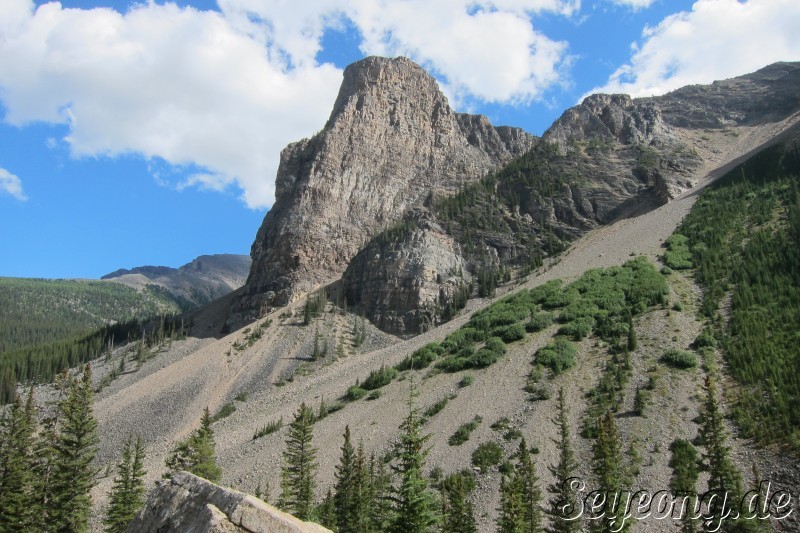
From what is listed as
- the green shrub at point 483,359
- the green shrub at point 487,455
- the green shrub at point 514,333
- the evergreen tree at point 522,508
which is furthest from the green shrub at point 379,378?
the evergreen tree at point 522,508

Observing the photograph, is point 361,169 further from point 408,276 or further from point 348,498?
point 348,498

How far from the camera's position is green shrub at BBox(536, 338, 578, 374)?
62938 millimetres

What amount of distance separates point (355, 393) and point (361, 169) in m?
83.8

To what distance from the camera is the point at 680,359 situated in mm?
57250

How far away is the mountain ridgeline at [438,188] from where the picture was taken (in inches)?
4749

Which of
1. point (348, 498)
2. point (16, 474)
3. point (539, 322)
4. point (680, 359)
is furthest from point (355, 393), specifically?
point (16, 474)

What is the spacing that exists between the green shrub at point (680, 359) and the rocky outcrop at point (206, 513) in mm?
54744

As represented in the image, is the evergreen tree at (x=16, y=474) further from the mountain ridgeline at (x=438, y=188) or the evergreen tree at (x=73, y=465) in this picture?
the mountain ridgeline at (x=438, y=188)

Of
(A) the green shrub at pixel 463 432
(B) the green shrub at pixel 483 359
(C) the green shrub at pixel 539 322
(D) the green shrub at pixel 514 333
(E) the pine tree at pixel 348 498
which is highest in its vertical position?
(C) the green shrub at pixel 539 322

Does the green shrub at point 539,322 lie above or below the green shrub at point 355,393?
above

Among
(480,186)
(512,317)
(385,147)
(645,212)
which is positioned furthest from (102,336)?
(645,212)

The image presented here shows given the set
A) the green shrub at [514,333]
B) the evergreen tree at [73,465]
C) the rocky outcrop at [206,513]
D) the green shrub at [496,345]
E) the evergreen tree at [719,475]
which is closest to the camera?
the rocky outcrop at [206,513]

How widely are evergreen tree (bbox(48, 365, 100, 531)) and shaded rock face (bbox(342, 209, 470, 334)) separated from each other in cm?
7711

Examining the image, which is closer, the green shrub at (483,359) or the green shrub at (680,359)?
the green shrub at (680,359)
